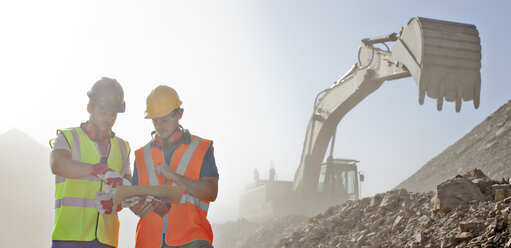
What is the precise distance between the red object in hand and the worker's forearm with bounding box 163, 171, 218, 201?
357 millimetres

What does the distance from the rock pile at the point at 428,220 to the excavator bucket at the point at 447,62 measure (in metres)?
1.79

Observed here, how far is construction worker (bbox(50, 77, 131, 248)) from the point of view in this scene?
105 inches

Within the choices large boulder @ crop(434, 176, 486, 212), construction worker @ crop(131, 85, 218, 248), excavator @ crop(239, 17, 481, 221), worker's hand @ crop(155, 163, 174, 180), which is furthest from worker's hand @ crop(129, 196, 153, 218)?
excavator @ crop(239, 17, 481, 221)

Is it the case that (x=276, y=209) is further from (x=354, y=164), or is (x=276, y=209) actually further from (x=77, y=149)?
(x=77, y=149)

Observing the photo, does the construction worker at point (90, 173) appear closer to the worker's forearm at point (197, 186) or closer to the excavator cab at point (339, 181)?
the worker's forearm at point (197, 186)

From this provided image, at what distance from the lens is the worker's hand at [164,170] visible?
253cm

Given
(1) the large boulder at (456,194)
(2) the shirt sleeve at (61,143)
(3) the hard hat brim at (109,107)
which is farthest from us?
(1) the large boulder at (456,194)

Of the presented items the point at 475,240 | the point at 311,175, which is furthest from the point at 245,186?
the point at 475,240

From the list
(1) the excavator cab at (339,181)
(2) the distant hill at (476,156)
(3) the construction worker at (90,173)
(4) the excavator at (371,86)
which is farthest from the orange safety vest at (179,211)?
(2) the distant hill at (476,156)

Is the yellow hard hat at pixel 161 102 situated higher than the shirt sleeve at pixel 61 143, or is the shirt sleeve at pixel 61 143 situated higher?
the yellow hard hat at pixel 161 102

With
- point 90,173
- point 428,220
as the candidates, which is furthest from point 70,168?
point 428,220

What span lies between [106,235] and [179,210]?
0.60m

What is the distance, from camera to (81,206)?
2.74m

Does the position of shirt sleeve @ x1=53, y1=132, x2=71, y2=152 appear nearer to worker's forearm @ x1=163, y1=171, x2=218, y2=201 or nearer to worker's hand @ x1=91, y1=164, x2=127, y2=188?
worker's hand @ x1=91, y1=164, x2=127, y2=188
